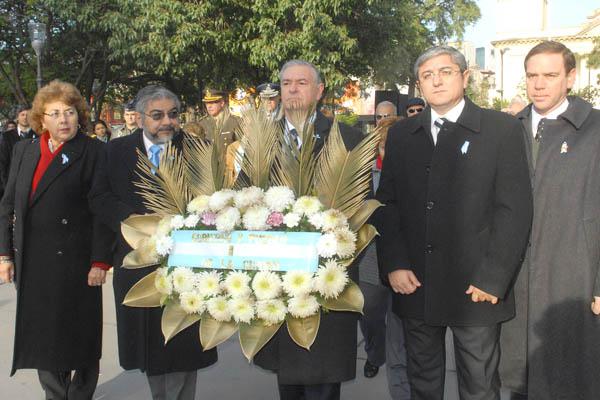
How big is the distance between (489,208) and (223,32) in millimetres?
13734

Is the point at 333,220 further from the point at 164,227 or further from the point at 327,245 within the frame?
the point at 164,227

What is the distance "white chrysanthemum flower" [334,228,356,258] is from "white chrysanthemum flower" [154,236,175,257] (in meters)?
0.63

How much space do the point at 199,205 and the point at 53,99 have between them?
1716 millimetres

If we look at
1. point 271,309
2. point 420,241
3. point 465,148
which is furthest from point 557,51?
point 271,309

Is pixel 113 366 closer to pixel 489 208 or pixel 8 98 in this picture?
pixel 489 208

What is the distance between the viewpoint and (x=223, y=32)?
15.9 meters

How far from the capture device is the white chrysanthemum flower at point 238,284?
7.89 feet

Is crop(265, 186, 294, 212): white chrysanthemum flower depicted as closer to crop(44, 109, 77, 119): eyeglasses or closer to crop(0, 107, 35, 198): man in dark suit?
crop(44, 109, 77, 119): eyeglasses

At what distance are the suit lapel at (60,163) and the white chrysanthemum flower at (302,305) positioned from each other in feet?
6.55

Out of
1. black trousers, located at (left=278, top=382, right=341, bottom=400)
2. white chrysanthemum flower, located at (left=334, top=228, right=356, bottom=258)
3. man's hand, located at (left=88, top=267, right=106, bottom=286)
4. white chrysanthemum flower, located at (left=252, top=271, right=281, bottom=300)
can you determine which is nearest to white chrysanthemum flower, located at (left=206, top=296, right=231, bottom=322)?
white chrysanthemum flower, located at (left=252, top=271, right=281, bottom=300)

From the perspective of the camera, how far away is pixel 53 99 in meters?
3.84

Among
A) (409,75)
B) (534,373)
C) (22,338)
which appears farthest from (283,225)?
(409,75)

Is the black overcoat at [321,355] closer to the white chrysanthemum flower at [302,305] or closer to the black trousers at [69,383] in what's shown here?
the white chrysanthemum flower at [302,305]

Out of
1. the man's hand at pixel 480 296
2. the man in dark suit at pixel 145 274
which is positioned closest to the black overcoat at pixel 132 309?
the man in dark suit at pixel 145 274
